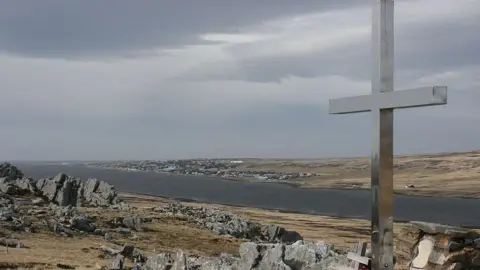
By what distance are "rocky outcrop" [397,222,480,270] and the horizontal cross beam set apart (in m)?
2.72

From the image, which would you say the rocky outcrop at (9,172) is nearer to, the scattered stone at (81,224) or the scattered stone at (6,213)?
the scattered stone at (6,213)

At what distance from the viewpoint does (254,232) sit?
44906 mm

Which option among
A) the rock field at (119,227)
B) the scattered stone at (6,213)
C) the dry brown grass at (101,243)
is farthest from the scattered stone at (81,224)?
the scattered stone at (6,213)

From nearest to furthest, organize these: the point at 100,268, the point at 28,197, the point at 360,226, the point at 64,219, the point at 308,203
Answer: the point at 100,268 → the point at 64,219 → the point at 28,197 → the point at 360,226 → the point at 308,203

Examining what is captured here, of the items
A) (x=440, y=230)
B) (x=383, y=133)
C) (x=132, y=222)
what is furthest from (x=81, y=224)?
(x=383, y=133)

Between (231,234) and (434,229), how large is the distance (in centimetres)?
3400

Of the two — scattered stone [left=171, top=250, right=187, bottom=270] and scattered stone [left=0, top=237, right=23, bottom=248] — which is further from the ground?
scattered stone [left=171, top=250, right=187, bottom=270]

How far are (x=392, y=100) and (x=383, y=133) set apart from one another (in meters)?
0.46

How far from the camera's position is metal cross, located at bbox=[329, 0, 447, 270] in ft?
25.0

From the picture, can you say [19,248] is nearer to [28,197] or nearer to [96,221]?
[96,221]

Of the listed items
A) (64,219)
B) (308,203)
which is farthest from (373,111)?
(308,203)

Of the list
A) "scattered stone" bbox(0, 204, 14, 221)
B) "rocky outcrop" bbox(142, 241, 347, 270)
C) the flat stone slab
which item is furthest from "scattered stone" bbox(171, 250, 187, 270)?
"scattered stone" bbox(0, 204, 14, 221)

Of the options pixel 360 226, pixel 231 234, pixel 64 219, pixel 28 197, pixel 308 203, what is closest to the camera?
pixel 64 219

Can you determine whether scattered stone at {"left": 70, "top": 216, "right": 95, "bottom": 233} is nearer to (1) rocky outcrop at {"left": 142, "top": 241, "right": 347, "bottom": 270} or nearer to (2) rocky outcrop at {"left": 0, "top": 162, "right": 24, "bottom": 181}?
(1) rocky outcrop at {"left": 142, "top": 241, "right": 347, "bottom": 270}
